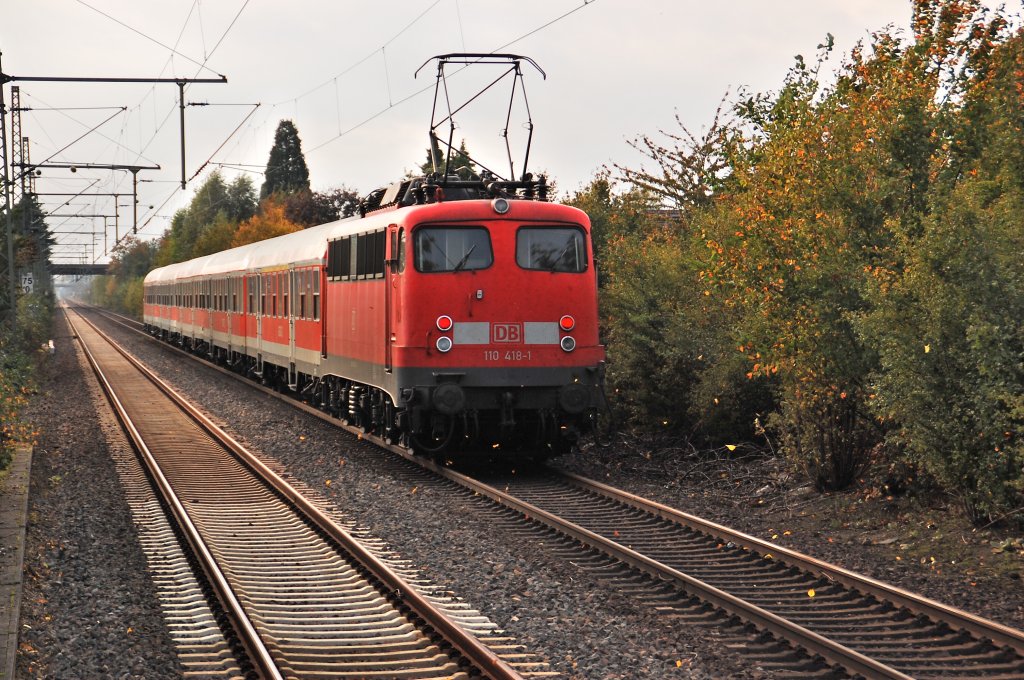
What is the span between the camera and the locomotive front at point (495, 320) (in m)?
13.6

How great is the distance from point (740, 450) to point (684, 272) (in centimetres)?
276

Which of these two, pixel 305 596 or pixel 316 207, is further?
pixel 316 207

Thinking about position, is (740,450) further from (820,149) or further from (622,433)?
(820,149)

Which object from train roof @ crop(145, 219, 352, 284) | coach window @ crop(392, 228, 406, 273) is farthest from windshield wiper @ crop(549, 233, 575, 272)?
train roof @ crop(145, 219, 352, 284)

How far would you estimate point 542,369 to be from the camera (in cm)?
1383

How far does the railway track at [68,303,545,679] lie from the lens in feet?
22.9

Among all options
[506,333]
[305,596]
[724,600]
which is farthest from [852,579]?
[506,333]

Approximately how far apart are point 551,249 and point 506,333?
120 cm

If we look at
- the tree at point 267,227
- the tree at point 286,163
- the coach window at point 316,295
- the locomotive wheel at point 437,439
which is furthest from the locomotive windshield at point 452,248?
the tree at point 286,163

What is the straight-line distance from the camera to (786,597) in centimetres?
834

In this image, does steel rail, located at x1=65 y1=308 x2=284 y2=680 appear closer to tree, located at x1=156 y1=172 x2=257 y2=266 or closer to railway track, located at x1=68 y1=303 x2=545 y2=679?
railway track, located at x1=68 y1=303 x2=545 y2=679

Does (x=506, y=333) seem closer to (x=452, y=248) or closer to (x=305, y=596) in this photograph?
(x=452, y=248)

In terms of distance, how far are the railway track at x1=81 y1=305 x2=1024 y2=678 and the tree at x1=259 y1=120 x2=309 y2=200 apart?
270 ft

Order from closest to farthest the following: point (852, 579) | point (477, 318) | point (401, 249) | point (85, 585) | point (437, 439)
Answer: point (852, 579) < point (85, 585) < point (477, 318) < point (401, 249) < point (437, 439)
